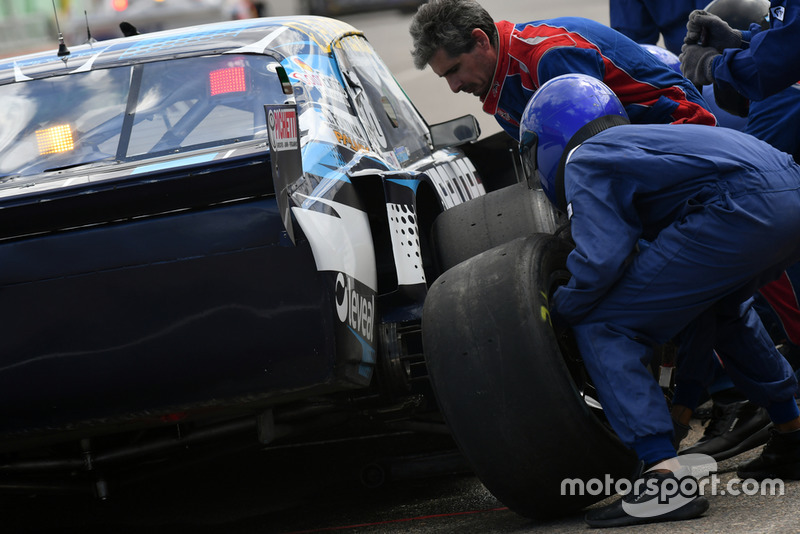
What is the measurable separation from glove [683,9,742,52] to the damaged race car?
130cm

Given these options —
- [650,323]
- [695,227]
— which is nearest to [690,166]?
[695,227]

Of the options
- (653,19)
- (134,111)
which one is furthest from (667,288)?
(653,19)

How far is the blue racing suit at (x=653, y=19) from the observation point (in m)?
6.93

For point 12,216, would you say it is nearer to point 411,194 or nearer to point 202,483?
point 411,194

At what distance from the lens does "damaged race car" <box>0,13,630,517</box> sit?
3.24 meters

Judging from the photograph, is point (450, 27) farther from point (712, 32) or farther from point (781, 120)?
point (781, 120)

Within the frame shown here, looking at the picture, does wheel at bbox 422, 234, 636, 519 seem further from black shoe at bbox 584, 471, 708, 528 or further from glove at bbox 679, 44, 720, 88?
glove at bbox 679, 44, 720, 88

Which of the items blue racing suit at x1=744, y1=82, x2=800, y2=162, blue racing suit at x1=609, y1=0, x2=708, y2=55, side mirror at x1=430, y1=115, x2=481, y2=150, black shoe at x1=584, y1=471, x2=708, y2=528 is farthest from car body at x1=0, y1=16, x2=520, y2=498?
blue racing suit at x1=609, y1=0, x2=708, y2=55

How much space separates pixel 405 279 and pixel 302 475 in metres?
1.71

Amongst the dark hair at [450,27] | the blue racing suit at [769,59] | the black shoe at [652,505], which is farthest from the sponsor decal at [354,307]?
the blue racing suit at [769,59]

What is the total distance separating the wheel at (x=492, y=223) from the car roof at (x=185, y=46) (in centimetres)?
89

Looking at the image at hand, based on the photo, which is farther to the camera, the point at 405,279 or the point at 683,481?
the point at 405,279

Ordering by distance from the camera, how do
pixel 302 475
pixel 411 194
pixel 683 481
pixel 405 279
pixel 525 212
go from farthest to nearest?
pixel 302 475, pixel 525 212, pixel 411 194, pixel 405 279, pixel 683 481

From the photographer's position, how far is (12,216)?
3252 millimetres
